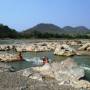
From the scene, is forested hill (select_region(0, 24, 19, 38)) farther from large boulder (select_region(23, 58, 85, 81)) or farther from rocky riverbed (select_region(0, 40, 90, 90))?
rocky riverbed (select_region(0, 40, 90, 90))

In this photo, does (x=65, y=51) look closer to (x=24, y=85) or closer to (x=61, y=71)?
(x=61, y=71)

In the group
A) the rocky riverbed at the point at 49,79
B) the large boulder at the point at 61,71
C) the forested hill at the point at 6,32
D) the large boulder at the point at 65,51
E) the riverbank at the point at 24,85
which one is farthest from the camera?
the forested hill at the point at 6,32

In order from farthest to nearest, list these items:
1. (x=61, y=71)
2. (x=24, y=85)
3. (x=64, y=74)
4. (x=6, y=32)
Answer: (x=6, y=32) → (x=61, y=71) → (x=64, y=74) → (x=24, y=85)

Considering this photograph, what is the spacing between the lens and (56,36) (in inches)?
6314

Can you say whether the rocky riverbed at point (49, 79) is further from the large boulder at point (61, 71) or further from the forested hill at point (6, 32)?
the forested hill at point (6, 32)

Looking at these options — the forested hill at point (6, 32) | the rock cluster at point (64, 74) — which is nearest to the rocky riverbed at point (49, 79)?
the rock cluster at point (64, 74)

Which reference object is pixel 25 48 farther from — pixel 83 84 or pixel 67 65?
pixel 83 84

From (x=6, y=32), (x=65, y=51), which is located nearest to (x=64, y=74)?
(x=65, y=51)

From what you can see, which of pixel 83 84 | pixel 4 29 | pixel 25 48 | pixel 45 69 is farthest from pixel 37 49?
pixel 4 29

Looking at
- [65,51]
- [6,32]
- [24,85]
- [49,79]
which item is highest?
[6,32]

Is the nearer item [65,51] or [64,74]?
[64,74]

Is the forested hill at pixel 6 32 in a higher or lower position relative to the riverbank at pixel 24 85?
higher

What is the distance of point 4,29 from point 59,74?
434 feet

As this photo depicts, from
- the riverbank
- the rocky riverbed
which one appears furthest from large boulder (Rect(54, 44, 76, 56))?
the riverbank
